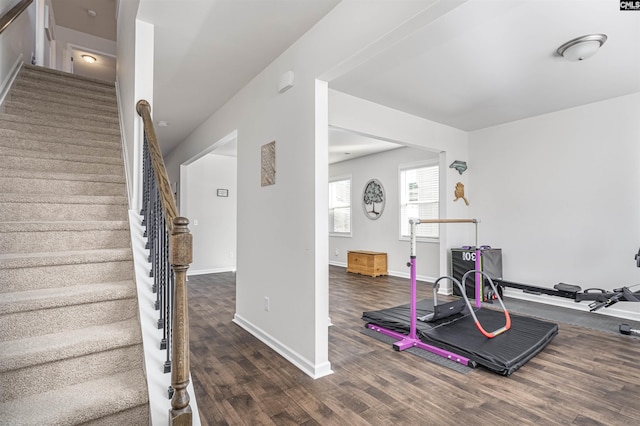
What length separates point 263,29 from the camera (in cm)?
Result: 255

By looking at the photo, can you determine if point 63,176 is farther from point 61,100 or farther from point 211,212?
point 211,212

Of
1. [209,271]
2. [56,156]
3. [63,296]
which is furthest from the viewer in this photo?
[209,271]

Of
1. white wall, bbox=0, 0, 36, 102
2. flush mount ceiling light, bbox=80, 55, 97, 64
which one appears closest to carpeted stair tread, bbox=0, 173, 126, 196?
white wall, bbox=0, 0, 36, 102

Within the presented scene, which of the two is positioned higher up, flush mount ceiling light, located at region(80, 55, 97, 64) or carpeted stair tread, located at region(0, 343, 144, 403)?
flush mount ceiling light, located at region(80, 55, 97, 64)

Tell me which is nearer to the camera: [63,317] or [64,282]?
[63,317]

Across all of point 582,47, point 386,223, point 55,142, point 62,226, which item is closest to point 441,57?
point 582,47

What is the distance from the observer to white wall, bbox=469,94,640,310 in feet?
12.9

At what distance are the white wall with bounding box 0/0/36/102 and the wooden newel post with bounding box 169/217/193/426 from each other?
10.9ft

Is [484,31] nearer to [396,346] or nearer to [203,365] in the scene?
[396,346]

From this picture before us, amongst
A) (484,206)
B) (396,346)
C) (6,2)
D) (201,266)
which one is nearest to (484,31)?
(396,346)

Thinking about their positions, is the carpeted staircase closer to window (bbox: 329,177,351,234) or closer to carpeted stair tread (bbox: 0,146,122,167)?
carpeted stair tread (bbox: 0,146,122,167)

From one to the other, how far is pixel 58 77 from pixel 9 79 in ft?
2.58

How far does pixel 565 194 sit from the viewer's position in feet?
14.5

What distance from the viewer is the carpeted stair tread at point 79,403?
123 cm
